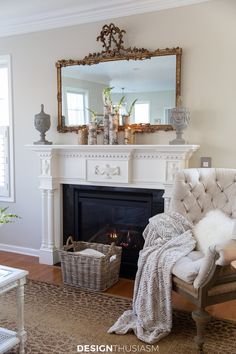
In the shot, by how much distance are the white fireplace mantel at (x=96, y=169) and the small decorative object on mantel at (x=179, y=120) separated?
11 centimetres

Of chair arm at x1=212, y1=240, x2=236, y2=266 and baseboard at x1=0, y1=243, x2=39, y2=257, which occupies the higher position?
chair arm at x1=212, y1=240, x2=236, y2=266

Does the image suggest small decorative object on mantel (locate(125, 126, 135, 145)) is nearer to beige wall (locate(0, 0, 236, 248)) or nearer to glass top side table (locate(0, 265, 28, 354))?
beige wall (locate(0, 0, 236, 248))

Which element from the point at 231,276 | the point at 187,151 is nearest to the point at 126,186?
the point at 187,151

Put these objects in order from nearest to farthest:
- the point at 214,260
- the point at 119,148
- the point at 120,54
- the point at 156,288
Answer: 1. the point at 214,260
2. the point at 156,288
3. the point at 119,148
4. the point at 120,54

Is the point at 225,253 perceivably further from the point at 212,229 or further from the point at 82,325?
the point at 82,325

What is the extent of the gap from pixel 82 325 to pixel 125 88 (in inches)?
85.8

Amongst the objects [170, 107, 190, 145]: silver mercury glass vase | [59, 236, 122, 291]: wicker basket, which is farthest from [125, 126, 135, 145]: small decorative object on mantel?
[59, 236, 122, 291]: wicker basket

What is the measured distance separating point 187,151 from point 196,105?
46 cm

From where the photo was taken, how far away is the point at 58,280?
3.28m

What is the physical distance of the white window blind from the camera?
4.08m

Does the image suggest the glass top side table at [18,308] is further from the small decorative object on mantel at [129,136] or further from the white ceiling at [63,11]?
the white ceiling at [63,11]

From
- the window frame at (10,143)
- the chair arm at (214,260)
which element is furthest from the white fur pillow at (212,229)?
the window frame at (10,143)

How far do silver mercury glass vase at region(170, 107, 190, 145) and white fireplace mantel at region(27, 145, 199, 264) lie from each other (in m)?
0.11

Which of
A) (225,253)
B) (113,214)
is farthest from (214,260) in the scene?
(113,214)
